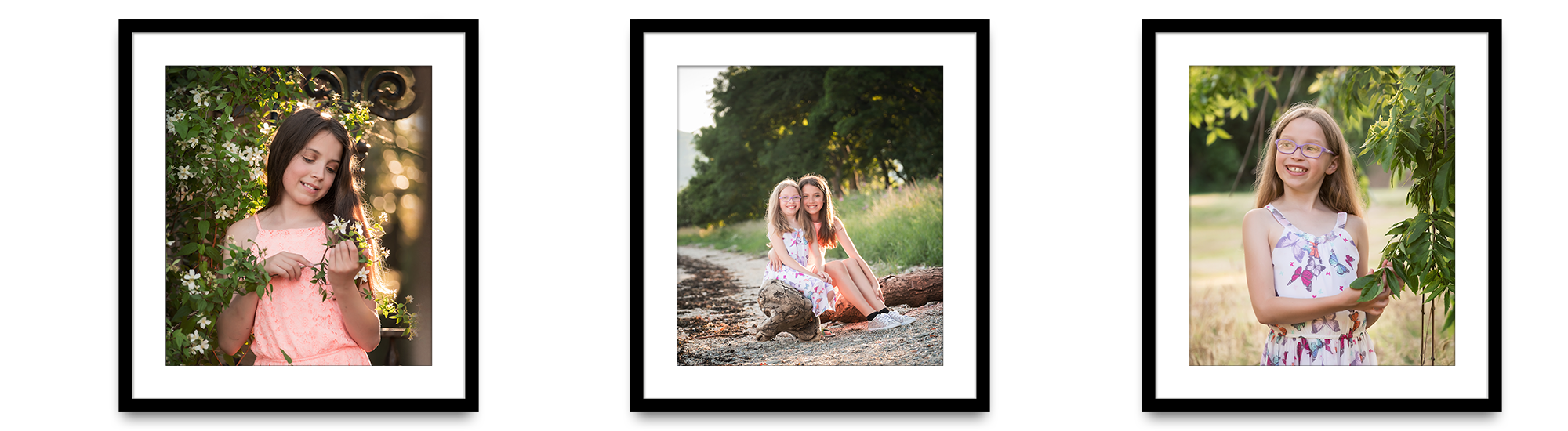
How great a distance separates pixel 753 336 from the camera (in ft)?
9.23

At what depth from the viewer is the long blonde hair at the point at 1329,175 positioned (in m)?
2.78

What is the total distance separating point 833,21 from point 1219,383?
1.80 meters

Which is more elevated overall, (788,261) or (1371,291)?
(788,261)

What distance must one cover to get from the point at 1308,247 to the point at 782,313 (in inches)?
70.6

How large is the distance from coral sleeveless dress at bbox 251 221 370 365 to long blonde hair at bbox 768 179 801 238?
1472 millimetres

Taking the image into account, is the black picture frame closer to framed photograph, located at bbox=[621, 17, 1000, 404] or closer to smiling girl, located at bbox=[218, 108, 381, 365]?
smiling girl, located at bbox=[218, 108, 381, 365]

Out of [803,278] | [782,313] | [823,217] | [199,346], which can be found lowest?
[199,346]

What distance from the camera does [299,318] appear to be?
9.21 feet

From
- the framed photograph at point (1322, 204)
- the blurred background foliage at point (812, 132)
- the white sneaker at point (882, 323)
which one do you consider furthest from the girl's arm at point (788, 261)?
the framed photograph at point (1322, 204)

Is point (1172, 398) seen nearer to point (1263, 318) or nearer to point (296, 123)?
point (1263, 318)

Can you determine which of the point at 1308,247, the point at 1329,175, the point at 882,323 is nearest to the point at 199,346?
the point at 882,323

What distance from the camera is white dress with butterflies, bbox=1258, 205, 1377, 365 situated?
279 centimetres

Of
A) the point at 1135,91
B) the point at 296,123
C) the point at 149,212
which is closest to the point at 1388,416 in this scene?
the point at 1135,91

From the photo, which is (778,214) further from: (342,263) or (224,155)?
(224,155)
